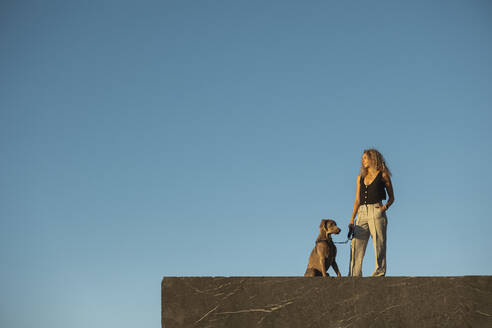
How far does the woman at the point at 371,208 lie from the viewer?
338 inches

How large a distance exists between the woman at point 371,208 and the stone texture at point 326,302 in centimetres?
99

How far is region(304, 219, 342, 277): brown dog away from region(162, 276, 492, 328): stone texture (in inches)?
45.9

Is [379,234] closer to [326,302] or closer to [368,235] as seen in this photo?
[368,235]

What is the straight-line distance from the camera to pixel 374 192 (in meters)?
8.80

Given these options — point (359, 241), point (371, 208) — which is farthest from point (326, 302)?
point (371, 208)

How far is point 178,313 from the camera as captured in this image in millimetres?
7473

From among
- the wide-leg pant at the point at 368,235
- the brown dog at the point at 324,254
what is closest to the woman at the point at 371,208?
the wide-leg pant at the point at 368,235

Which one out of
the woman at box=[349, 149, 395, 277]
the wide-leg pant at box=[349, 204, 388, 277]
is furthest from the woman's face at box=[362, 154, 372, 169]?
the wide-leg pant at box=[349, 204, 388, 277]

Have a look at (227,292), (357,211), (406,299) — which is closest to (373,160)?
(357,211)

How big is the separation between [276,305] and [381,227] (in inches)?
86.5

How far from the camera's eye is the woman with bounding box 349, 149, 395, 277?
Answer: 8578 mm

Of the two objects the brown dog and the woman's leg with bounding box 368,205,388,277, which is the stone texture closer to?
the woman's leg with bounding box 368,205,388,277

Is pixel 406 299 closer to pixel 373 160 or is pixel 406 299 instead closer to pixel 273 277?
pixel 273 277

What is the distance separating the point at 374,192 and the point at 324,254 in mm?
1224
